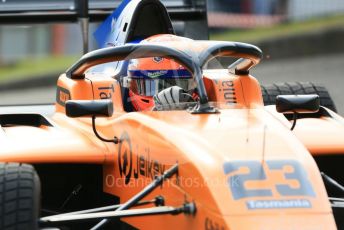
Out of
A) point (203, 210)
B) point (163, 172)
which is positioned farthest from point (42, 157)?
point (203, 210)

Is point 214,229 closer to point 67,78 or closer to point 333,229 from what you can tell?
point 333,229

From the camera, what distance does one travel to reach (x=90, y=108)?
6082 mm

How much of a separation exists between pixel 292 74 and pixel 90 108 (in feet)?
Answer: 35.8

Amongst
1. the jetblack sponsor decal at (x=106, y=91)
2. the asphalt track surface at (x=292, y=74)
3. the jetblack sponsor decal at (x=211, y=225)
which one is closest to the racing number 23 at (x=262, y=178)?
the jetblack sponsor decal at (x=211, y=225)

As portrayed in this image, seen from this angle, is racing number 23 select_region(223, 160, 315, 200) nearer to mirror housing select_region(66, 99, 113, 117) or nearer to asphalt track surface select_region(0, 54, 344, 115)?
mirror housing select_region(66, 99, 113, 117)

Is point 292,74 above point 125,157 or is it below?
below

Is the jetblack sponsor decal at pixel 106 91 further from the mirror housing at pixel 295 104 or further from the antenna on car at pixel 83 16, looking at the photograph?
the antenna on car at pixel 83 16

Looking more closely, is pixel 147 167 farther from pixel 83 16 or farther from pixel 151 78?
pixel 83 16

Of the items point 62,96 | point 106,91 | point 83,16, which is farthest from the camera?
point 83,16

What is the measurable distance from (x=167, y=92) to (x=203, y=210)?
1.37 metres

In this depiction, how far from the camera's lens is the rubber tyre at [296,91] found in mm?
7965

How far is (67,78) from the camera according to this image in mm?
7246

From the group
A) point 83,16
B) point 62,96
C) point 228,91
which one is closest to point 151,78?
point 228,91

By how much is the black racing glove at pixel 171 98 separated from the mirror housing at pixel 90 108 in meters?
0.48
